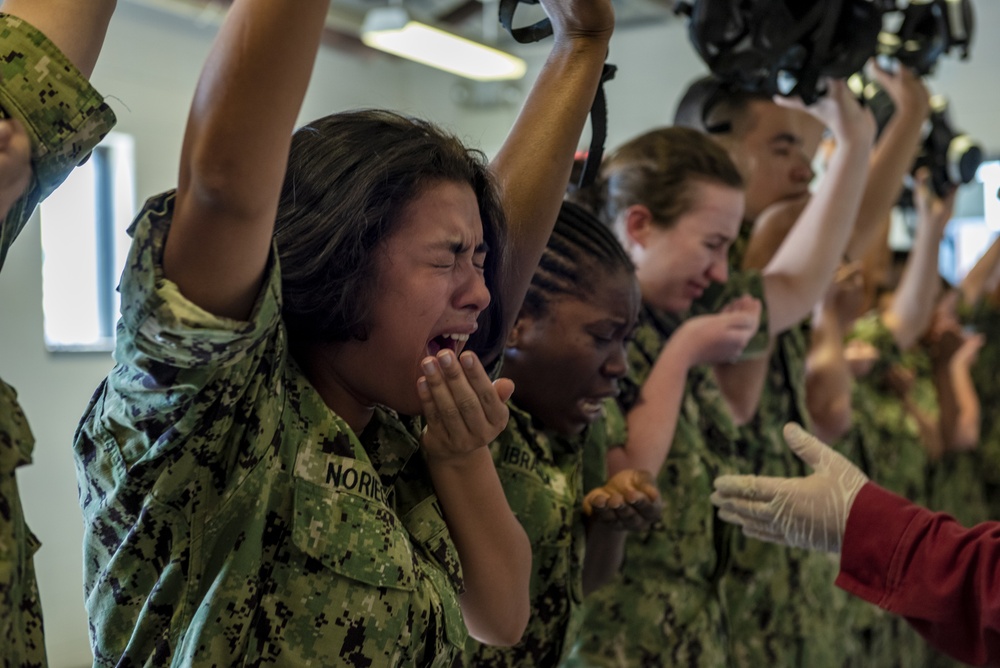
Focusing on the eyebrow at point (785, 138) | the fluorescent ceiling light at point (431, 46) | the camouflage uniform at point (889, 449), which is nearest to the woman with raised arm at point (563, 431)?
the eyebrow at point (785, 138)

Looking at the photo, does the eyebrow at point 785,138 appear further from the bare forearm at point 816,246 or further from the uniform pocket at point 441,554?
the uniform pocket at point 441,554

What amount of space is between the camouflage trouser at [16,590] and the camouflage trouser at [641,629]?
3.31 feet

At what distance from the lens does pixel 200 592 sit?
0.93 metres

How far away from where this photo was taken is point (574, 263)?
1476mm

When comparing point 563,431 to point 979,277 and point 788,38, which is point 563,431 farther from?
point 979,277

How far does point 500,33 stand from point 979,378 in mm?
3944

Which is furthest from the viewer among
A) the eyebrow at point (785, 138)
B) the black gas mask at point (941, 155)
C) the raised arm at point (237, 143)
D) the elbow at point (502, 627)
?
the black gas mask at point (941, 155)

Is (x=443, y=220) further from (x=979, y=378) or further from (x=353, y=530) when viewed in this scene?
(x=979, y=378)

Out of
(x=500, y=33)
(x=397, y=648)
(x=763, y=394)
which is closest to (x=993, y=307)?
(x=763, y=394)

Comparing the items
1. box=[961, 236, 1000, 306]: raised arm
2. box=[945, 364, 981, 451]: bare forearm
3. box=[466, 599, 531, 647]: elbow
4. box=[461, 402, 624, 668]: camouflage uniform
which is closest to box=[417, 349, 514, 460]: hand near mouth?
box=[466, 599, 531, 647]: elbow

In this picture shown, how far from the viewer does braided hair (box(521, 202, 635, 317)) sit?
1460 mm

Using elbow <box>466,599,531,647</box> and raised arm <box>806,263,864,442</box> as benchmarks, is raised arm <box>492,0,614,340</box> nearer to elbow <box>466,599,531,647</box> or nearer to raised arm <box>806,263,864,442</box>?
elbow <box>466,599,531,647</box>

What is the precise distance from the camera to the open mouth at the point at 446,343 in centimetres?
105

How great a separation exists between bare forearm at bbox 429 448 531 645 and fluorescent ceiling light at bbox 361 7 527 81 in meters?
4.19
